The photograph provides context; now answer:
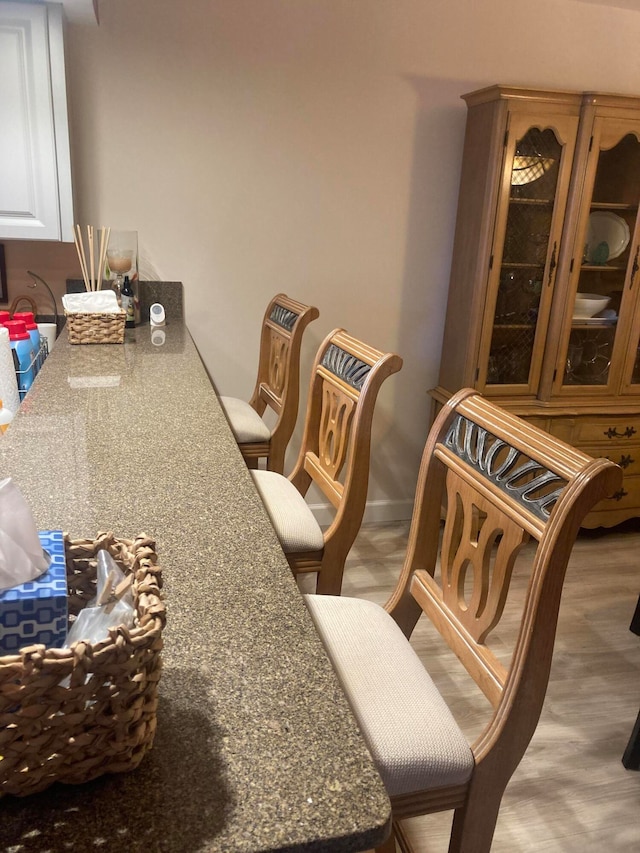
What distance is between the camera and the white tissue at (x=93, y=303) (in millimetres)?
2197

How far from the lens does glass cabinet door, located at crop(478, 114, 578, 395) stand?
2.65 metres

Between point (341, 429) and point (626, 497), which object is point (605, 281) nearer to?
point (626, 497)

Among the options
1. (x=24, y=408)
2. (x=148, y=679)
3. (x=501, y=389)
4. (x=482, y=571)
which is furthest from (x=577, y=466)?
(x=501, y=389)

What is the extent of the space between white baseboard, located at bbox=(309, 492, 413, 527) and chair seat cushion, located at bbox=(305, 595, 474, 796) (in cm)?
200

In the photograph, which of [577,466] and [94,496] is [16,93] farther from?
[577,466]

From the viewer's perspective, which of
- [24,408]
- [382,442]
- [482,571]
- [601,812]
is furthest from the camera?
[382,442]

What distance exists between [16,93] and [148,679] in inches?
88.7

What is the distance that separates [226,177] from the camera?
108 inches

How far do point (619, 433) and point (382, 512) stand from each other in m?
1.16

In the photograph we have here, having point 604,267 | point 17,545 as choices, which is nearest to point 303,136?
point 604,267

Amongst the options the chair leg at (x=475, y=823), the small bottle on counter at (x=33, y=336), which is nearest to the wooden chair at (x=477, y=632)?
the chair leg at (x=475, y=823)

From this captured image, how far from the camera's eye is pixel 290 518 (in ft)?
5.18

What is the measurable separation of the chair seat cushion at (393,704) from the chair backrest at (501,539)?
60 millimetres

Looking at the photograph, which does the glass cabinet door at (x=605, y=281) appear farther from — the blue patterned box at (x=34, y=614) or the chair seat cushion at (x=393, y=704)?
the blue patterned box at (x=34, y=614)
